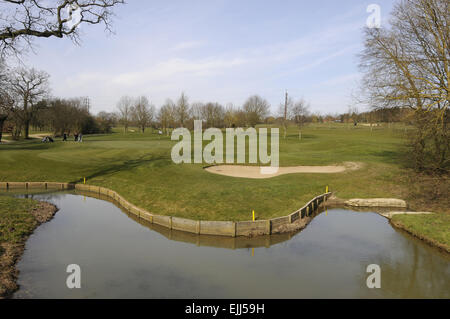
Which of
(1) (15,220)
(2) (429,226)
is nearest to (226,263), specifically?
(2) (429,226)

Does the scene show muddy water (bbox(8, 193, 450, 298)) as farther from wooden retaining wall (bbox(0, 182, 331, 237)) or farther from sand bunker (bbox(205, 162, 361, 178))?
sand bunker (bbox(205, 162, 361, 178))

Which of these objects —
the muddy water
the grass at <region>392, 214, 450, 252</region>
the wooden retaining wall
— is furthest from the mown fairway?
the grass at <region>392, 214, 450, 252</region>

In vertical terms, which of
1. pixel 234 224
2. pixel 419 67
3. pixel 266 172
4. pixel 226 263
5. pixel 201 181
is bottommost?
pixel 226 263

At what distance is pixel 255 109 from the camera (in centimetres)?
9050

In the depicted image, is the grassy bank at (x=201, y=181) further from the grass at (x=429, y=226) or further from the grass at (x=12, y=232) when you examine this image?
the grass at (x=12, y=232)

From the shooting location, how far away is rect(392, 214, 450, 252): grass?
43.5 ft

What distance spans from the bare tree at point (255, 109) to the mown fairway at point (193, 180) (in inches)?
2038

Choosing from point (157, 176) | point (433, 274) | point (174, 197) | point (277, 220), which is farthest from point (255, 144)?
point (433, 274)

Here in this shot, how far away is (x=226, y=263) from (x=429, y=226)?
1065 cm

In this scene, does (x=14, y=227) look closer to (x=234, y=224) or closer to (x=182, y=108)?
(x=234, y=224)

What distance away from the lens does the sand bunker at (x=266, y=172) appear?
25859 mm

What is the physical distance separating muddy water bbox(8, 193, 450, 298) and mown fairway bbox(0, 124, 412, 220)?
8.92 feet

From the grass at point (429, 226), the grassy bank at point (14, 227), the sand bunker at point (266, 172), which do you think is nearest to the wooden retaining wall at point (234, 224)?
the grass at point (429, 226)

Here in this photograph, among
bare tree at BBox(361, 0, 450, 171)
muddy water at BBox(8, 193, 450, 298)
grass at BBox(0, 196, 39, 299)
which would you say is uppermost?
bare tree at BBox(361, 0, 450, 171)
